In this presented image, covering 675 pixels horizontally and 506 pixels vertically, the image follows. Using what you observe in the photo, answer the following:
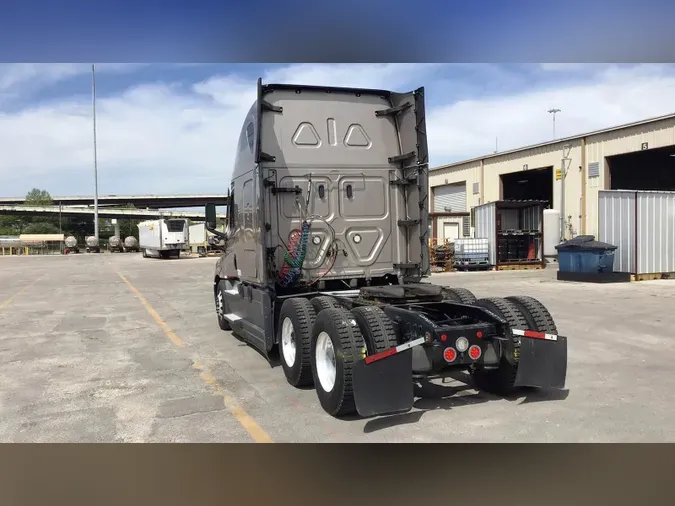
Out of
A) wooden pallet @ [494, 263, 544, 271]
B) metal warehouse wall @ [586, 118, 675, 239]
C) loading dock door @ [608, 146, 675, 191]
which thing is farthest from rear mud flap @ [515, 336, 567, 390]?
loading dock door @ [608, 146, 675, 191]

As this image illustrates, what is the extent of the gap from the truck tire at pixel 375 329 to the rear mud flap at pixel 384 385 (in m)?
0.16

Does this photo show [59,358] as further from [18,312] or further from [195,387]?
[18,312]

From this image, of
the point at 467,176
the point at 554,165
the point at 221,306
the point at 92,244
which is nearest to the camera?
the point at 221,306

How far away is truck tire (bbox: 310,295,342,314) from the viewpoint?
6329 mm

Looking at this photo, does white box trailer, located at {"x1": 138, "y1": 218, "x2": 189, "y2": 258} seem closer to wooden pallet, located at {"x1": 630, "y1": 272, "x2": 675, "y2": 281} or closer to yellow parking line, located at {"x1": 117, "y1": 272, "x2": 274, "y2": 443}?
wooden pallet, located at {"x1": 630, "y1": 272, "x2": 675, "y2": 281}

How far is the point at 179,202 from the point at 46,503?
121383 mm

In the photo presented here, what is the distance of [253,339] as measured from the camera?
7824 millimetres

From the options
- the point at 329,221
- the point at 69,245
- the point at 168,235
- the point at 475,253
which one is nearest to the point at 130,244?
the point at 69,245

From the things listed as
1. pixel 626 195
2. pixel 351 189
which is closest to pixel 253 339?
pixel 351 189

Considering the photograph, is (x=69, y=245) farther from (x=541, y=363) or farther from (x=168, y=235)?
(x=541, y=363)

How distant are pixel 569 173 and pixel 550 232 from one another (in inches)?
135

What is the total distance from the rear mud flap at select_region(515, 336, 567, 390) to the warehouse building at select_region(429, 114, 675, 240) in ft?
72.9

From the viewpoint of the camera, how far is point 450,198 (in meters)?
40.5

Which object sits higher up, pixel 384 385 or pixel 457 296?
pixel 457 296
